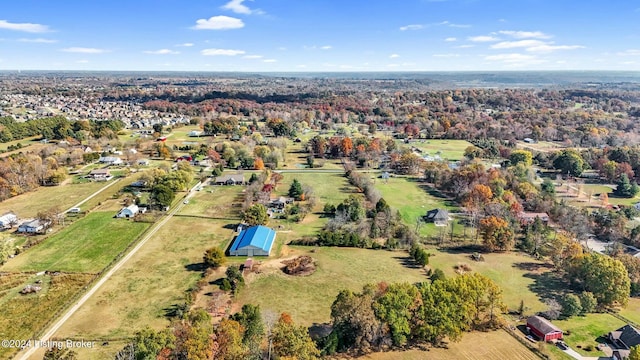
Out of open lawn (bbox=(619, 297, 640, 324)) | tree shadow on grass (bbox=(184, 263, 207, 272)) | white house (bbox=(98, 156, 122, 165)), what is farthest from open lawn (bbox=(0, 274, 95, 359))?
white house (bbox=(98, 156, 122, 165))

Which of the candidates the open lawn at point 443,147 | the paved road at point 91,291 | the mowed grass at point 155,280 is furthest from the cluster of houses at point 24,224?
the open lawn at point 443,147

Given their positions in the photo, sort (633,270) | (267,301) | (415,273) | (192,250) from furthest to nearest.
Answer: (192,250) → (415,273) → (633,270) → (267,301)

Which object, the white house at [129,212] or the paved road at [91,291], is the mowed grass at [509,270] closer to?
the paved road at [91,291]

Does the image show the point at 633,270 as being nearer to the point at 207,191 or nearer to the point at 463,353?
the point at 463,353

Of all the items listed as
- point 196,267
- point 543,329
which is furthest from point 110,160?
point 543,329

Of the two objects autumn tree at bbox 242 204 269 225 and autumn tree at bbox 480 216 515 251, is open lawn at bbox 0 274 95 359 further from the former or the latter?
autumn tree at bbox 480 216 515 251

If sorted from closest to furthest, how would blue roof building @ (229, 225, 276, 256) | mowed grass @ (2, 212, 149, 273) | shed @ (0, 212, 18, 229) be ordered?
mowed grass @ (2, 212, 149, 273) → blue roof building @ (229, 225, 276, 256) → shed @ (0, 212, 18, 229)

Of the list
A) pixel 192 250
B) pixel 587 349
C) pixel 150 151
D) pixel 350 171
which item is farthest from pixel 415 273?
pixel 150 151
